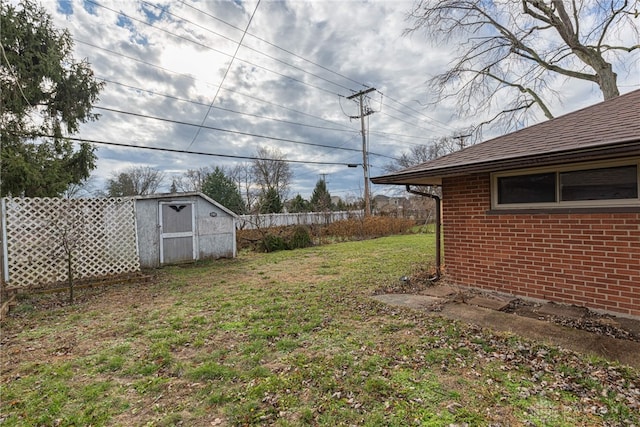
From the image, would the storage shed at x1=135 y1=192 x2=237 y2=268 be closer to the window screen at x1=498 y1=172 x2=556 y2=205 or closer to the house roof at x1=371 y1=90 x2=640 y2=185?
the house roof at x1=371 y1=90 x2=640 y2=185

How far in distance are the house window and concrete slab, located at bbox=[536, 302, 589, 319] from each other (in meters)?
1.34

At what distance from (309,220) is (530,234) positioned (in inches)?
526

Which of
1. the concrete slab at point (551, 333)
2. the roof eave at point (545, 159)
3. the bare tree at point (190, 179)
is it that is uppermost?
the bare tree at point (190, 179)

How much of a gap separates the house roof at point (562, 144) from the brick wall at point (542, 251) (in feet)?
2.34

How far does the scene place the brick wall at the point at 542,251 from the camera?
145 inches

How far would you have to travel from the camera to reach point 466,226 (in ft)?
17.2

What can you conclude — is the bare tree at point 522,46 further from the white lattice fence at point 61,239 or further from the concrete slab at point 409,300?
the white lattice fence at point 61,239

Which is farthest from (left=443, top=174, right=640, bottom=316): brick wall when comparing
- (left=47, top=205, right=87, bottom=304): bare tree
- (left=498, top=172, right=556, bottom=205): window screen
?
(left=47, top=205, right=87, bottom=304): bare tree

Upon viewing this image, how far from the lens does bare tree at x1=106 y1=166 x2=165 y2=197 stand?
31.8 m

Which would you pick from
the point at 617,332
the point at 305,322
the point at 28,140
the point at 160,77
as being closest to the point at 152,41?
the point at 160,77

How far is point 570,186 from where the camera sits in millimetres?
4074

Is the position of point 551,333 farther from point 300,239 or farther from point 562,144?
point 300,239

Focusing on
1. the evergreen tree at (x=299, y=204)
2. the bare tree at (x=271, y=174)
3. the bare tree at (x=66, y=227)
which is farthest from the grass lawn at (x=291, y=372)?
the bare tree at (x=271, y=174)

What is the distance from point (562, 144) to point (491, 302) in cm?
235
